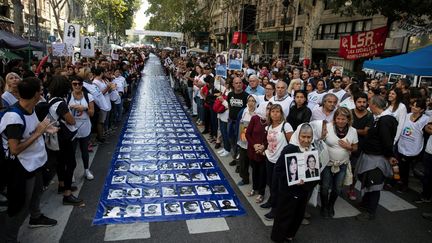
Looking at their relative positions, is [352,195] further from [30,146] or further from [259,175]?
[30,146]

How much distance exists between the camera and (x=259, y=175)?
5.73 m

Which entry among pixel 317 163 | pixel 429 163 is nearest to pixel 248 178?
pixel 317 163

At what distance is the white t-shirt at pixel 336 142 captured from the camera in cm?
478

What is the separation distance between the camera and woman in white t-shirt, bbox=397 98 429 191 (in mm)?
6086

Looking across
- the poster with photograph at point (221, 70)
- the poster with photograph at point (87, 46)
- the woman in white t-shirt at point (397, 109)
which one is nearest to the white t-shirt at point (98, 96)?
the poster with photograph at point (221, 70)

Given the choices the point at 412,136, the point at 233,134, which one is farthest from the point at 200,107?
the point at 412,136

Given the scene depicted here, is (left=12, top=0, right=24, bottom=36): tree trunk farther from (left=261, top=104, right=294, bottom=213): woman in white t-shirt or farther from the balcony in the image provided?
the balcony

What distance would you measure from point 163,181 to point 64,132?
2.04 meters

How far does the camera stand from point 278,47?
114 ft

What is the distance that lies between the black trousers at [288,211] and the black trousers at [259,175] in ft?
4.42

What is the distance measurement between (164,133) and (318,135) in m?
5.97

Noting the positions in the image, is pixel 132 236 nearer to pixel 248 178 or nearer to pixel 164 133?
pixel 248 178

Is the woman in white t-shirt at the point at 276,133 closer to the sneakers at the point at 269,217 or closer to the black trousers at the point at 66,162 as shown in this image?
the sneakers at the point at 269,217

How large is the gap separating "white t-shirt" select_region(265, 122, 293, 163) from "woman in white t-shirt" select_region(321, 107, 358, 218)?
2.03 ft
